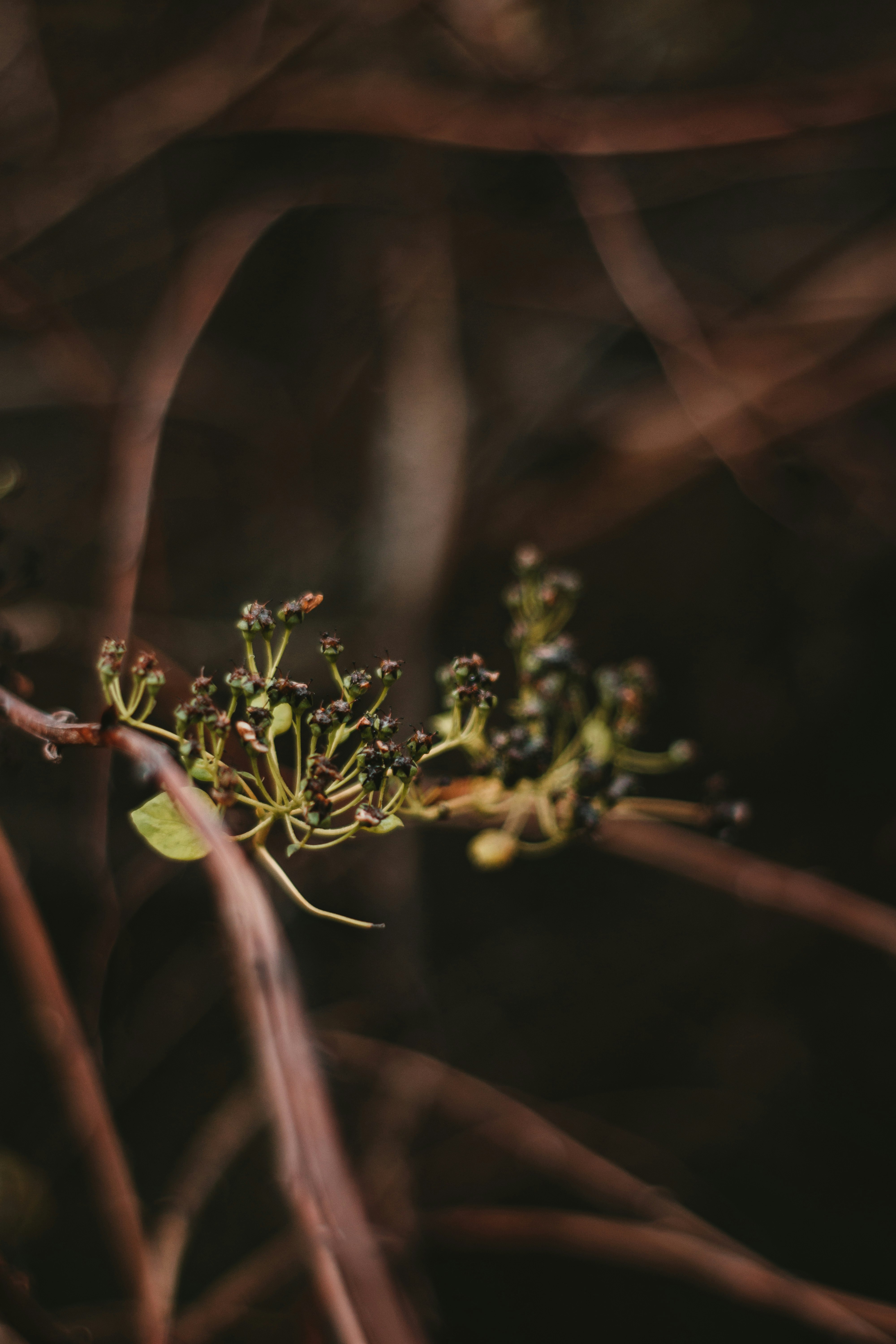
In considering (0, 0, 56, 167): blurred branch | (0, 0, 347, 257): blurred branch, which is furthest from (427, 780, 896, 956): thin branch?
(0, 0, 56, 167): blurred branch

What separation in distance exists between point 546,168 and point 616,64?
330mm

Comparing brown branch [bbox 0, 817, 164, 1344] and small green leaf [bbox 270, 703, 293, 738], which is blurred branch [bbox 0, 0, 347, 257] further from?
small green leaf [bbox 270, 703, 293, 738]

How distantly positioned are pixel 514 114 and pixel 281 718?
1753 mm

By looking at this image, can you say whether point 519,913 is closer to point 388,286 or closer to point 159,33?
point 388,286

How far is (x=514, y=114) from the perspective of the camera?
1.75 m

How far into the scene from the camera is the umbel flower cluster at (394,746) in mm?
610

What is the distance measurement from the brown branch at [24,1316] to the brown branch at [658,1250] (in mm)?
801

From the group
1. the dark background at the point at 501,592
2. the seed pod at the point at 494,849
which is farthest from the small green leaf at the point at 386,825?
the dark background at the point at 501,592

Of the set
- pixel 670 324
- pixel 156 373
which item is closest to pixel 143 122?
pixel 156 373

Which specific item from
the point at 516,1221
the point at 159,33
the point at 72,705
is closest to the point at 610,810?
the point at 516,1221

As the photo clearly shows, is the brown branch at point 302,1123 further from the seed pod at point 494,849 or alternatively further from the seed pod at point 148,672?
the seed pod at point 494,849

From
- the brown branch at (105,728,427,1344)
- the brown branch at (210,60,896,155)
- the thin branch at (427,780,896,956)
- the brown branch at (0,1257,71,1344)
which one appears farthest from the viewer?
the brown branch at (210,60,896,155)

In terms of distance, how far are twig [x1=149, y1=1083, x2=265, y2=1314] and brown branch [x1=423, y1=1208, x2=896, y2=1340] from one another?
46 centimetres

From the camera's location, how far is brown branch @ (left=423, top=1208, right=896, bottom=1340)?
1275 mm
